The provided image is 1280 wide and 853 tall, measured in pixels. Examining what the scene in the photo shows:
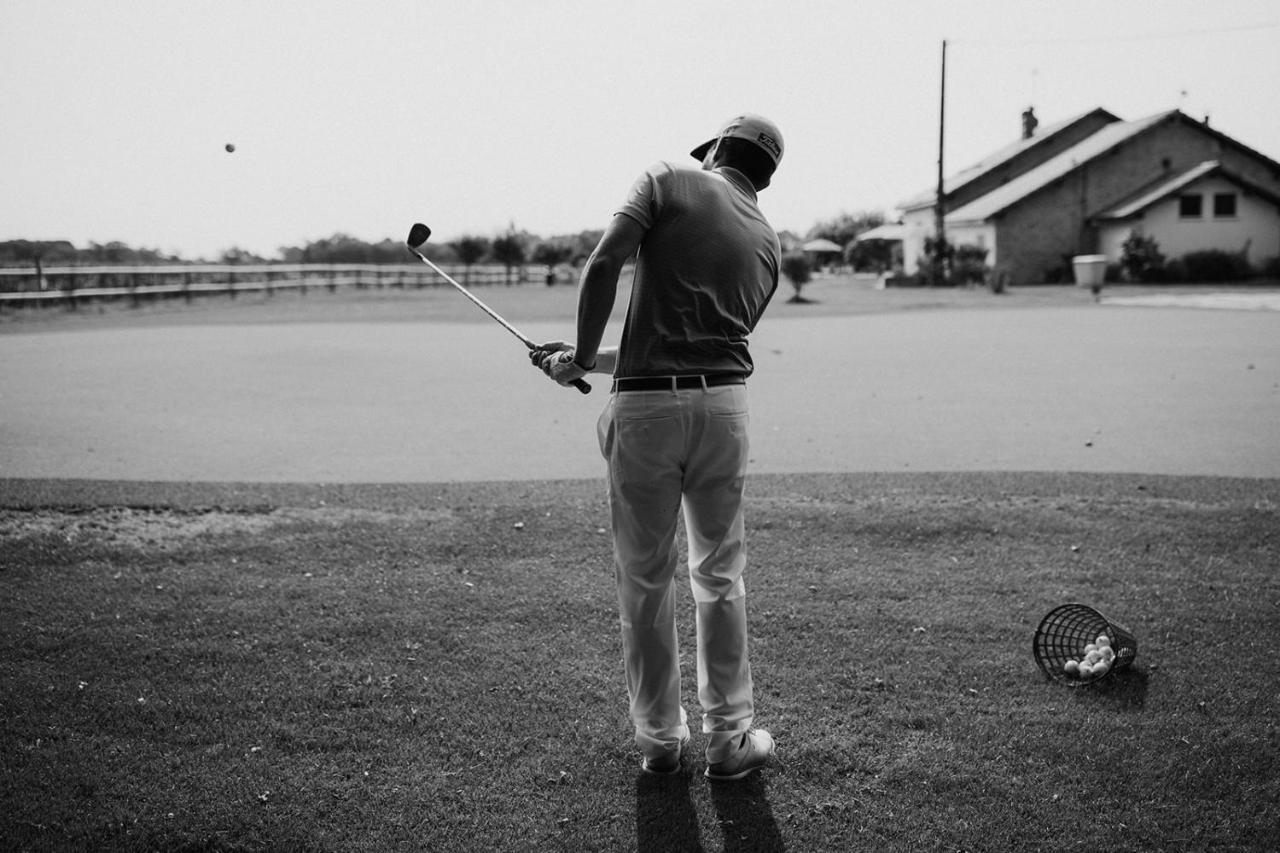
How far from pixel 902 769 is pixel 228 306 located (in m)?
34.6

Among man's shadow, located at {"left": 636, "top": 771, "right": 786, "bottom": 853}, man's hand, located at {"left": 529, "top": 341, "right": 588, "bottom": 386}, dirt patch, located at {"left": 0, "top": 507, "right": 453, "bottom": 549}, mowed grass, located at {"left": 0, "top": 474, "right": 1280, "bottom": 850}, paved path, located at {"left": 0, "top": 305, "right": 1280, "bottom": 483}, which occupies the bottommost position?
man's shadow, located at {"left": 636, "top": 771, "right": 786, "bottom": 853}

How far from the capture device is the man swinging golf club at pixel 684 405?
3.57 m

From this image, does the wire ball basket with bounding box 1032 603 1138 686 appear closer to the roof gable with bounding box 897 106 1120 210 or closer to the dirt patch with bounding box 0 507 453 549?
the dirt patch with bounding box 0 507 453 549

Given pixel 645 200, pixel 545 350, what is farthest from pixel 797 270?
pixel 645 200

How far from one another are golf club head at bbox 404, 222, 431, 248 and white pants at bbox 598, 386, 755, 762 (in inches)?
72.1

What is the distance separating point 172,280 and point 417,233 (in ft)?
121

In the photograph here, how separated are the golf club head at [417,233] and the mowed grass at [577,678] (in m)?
1.90

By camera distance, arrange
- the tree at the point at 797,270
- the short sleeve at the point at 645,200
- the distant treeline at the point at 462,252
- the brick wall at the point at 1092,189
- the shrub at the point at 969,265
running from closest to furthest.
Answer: the short sleeve at the point at 645,200 < the tree at the point at 797,270 < the shrub at the point at 969,265 < the brick wall at the point at 1092,189 < the distant treeline at the point at 462,252

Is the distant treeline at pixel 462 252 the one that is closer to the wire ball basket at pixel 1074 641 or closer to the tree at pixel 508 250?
the tree at pixel 508 250

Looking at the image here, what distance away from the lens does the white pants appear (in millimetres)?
3668

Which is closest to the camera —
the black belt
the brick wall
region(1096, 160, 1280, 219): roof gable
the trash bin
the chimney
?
the black belt

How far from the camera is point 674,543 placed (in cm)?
380

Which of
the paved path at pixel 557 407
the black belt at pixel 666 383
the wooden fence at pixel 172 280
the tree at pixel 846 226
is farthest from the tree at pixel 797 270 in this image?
the tree at pixel 846 226

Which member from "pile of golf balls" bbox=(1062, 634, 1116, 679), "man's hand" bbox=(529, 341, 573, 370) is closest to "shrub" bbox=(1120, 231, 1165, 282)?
"pile of golf balls" bbox=(1062, 634, 1116, 679)
